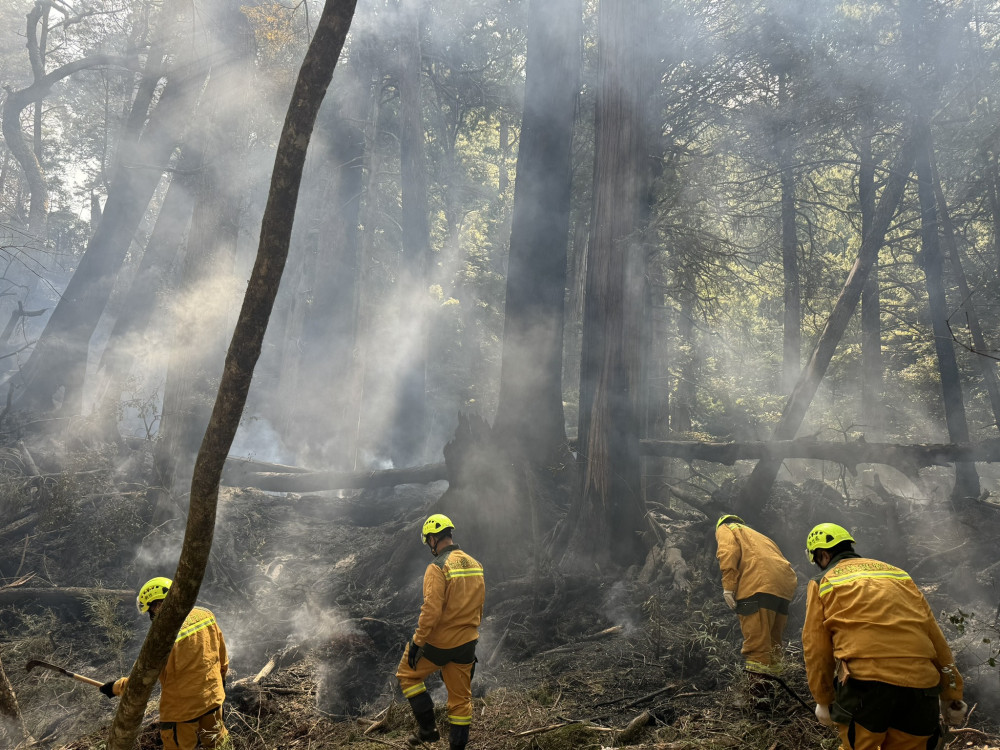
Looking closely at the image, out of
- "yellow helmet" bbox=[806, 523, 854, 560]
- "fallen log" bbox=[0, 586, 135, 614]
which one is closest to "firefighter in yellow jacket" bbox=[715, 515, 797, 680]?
"yellow helmet" bbox=[806, 523, 854, 560]

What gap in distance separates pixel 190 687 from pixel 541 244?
340 inches

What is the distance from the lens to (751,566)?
19.7 ft

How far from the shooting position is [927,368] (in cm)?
1611

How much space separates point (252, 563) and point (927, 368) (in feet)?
52.5

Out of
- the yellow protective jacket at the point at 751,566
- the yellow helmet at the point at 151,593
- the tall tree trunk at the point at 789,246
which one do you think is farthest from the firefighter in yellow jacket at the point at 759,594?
the tall tree trunk at the point at 789,246

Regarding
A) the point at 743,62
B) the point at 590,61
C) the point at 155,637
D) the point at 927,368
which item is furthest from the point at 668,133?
the point at 155,637

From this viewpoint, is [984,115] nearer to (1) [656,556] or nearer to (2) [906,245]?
(2) [906,245]

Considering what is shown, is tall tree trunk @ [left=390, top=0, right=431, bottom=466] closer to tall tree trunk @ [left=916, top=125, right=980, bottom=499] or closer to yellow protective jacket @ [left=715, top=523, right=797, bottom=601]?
tall tree trunk @ [left=916, top=125, right=980, bottom=499]

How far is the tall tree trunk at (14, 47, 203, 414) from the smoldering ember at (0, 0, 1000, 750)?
82 millimetres

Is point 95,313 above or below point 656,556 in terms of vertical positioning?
above

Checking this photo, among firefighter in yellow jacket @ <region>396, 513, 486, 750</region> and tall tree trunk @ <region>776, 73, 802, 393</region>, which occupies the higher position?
tall tree trunk @ <region>776, 73, 802, 393</region>

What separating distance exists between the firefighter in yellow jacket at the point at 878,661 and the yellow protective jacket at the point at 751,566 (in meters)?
2.08

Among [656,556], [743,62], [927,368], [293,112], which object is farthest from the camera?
[927,368]

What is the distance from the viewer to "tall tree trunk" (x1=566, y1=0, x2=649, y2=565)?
29.9ft
